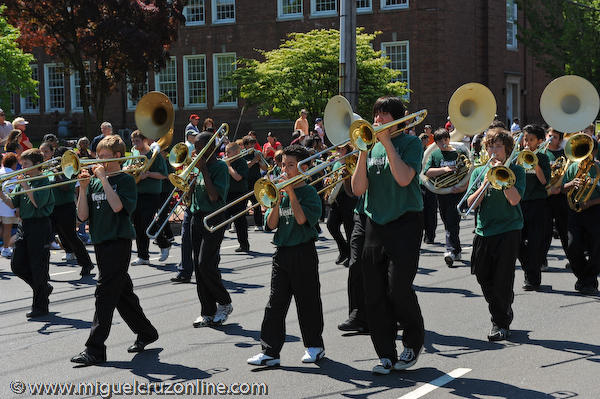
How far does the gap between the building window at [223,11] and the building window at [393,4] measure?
6.95 meters

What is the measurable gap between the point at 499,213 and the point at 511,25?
3161 centimetres

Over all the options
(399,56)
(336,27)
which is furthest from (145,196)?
(336,27)

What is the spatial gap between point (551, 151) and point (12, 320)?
676 cm

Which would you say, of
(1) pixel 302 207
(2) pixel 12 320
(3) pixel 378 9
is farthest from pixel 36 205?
(3) pixel 378 9

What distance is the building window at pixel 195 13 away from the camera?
3781 centimetres

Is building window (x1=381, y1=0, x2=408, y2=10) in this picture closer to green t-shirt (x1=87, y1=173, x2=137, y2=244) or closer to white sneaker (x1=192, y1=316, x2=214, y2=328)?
white sneaker (x1=192, y1=316, x2=214, y2=328)

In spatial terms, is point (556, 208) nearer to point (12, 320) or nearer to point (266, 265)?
point (266, 265)

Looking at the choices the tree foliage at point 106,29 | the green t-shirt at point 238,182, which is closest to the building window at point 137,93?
the tree foliage at point 106,29

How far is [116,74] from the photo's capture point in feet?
105

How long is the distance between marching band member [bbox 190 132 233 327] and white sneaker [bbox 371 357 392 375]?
7.84 ft

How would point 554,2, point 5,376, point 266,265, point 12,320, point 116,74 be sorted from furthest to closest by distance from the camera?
point 554,2 < point 116,74 < point 266,265 < point 12,320 < point 5,376

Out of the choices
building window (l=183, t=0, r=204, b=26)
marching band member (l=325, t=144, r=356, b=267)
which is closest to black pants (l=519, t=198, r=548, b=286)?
marching band member (l=325, t=144, r=356, b=267)

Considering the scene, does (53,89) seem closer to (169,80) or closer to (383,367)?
(169,80)

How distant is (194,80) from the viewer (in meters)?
38.1
